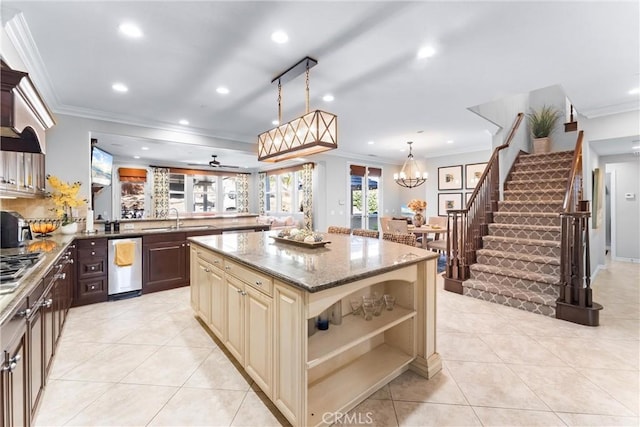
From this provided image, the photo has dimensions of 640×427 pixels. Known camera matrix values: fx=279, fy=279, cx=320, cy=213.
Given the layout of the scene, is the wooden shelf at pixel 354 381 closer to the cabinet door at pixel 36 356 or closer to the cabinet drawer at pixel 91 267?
the cabinet door at pixel 36 356

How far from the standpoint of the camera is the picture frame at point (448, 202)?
764cm

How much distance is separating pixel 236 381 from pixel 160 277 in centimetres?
273

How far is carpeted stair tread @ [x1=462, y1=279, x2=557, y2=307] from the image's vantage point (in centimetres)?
330

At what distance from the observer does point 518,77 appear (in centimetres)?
310

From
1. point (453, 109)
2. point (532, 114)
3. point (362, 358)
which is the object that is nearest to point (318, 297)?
point (362, 358)

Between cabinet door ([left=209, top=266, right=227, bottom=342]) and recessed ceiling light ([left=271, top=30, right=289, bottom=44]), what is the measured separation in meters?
2.02

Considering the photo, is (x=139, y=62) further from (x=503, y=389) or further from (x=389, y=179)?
(x=389, y=179)

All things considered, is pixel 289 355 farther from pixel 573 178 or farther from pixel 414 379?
pixel 573 178

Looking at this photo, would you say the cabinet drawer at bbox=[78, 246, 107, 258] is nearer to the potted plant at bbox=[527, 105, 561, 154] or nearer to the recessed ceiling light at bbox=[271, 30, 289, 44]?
the recessed ceiling light at bbox=[271, 30, 289, 44]

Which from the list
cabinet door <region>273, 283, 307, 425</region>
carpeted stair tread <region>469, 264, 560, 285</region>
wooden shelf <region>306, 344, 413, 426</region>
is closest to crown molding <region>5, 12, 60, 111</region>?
cabinet door <region>273, 283, 307, 425</region>

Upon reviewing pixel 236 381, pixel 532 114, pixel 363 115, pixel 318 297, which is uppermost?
pixel 532 114

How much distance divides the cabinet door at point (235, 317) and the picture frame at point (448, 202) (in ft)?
23.1

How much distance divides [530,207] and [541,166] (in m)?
1.21

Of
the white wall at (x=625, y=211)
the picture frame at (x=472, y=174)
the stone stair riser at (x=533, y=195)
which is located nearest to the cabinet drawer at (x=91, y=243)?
the stone stair riser at (x=533, y=195)
